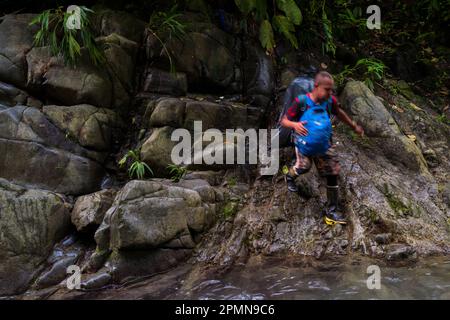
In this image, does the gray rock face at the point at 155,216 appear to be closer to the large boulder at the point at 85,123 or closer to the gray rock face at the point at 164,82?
the large boulder at the point at 85,123

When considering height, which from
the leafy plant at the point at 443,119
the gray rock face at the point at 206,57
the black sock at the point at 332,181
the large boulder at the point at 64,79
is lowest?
the black sock at the point at 332,181

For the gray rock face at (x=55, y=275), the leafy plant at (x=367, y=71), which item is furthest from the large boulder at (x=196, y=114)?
the gray rock face at (x=55, y=275)

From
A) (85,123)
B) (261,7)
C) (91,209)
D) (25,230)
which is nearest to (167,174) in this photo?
(91,209)

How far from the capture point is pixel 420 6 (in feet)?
25.0

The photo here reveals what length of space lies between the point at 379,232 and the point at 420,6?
5638 millimetres

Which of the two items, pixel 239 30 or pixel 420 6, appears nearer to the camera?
pixel 239 30

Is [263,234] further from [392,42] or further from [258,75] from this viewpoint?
[392,42]

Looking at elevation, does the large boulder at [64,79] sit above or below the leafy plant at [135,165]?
above

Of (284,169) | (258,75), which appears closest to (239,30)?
(258,75)

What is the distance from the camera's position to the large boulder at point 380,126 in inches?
203

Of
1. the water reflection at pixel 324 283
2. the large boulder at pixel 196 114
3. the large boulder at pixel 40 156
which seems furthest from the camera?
the large boulder at pixel 196 114

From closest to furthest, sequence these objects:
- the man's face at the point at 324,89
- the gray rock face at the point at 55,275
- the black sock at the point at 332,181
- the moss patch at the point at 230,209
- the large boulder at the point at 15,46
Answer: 1. the man's face at the point at 324,89
2. the gray rock face at the point at 55,275
3. the black sock at the point at 332,181
4. the moss patch at the point at 230,209
5. the large boulder at the point at 15,46

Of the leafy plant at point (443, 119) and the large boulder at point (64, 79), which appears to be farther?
the leafy plant at point (443, 119)

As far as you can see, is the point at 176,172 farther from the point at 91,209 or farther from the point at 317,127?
the point at 317,127
